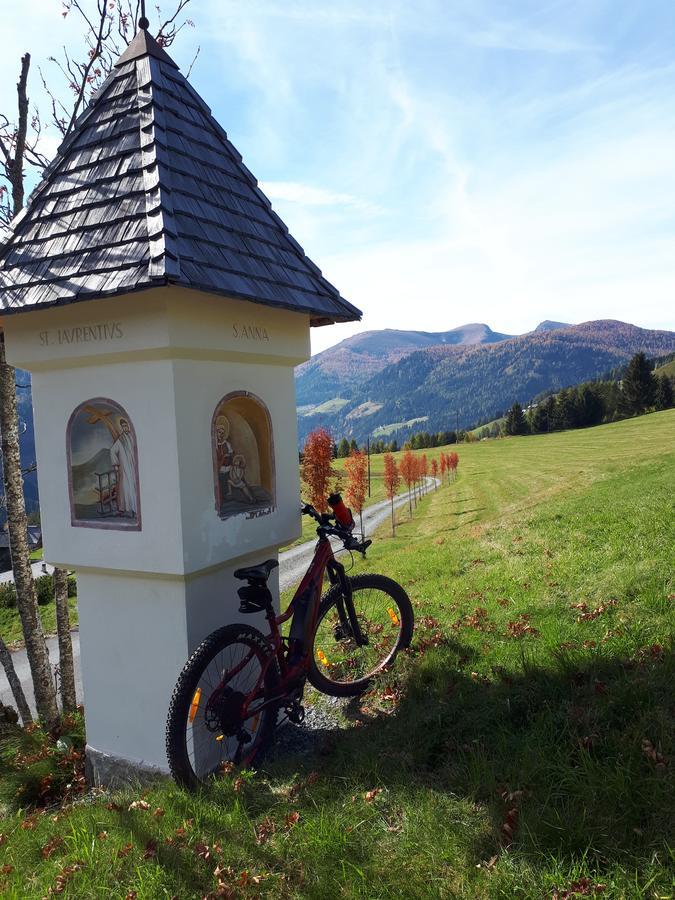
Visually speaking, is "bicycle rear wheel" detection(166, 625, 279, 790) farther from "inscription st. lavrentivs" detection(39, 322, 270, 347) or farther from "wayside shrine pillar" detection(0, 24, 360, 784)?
"inscription st. lavrentivs" detection(39, 322, 270, 347)

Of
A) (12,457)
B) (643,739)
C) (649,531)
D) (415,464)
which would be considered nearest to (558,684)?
(643,739)

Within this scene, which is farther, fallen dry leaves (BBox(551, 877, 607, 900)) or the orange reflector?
the orange reflector

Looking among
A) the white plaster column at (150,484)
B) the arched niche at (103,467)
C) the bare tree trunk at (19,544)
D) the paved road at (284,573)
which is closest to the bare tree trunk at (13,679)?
the bare tree trunk at (19,544)

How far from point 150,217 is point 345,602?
135 inches

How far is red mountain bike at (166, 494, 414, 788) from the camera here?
12.7ft

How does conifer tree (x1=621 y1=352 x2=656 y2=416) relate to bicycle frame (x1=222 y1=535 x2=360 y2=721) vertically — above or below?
above

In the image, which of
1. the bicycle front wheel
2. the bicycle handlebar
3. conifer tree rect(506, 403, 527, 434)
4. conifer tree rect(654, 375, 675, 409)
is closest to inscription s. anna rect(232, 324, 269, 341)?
the bicycle handlebar

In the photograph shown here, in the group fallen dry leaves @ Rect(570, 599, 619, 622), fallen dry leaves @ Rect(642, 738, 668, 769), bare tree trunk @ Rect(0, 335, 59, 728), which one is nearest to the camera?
fallen dry leaves @ Rect(642, 738, 668, 769)

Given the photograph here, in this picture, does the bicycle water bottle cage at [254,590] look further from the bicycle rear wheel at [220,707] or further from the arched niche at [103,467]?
the arched niche at [103,467]

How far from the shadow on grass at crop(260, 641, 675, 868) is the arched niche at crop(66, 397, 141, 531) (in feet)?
7.29

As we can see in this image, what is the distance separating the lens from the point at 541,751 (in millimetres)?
3168

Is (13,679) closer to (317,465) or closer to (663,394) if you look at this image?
(317,465)

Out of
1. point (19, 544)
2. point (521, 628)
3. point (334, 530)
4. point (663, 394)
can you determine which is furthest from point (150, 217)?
point (663, 394)

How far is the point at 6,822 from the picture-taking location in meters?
4.05
